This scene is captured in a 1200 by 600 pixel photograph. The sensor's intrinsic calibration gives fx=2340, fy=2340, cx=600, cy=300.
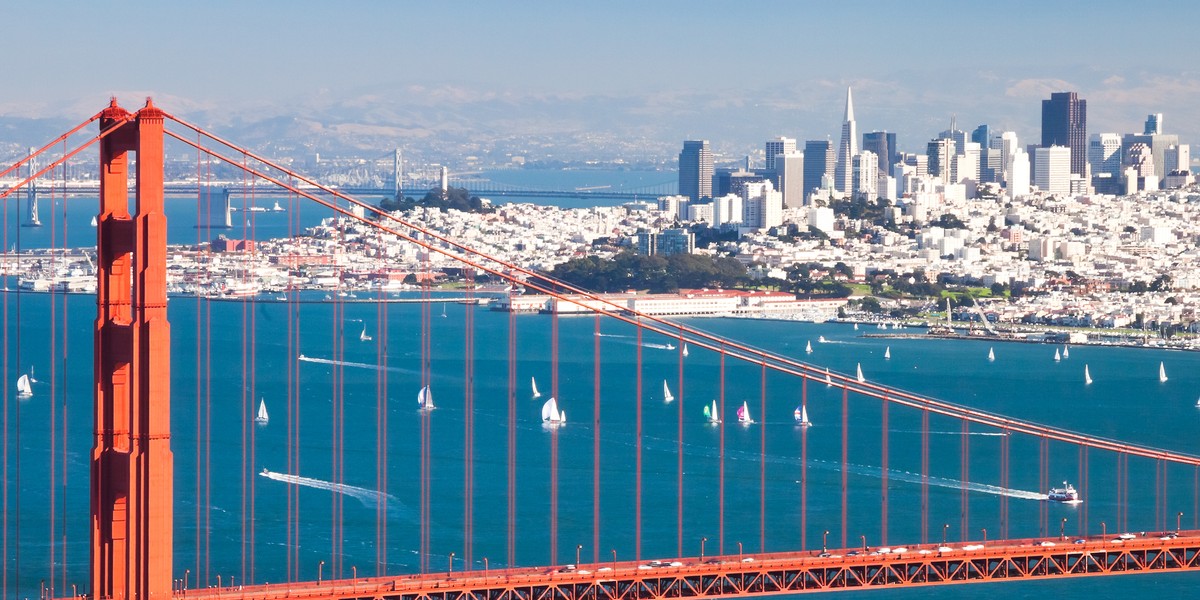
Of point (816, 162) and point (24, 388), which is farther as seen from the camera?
point (816, 162)

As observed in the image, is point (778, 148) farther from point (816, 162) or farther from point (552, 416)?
point (552, 416)

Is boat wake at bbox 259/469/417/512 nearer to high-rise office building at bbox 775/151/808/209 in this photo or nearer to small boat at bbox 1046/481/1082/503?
small boat at bbox 1046/481/1082/503

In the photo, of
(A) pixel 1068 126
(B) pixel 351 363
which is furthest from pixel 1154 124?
(B) pixel 351 363

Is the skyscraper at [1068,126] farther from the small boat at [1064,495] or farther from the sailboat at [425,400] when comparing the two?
the small boat at [1064,495]

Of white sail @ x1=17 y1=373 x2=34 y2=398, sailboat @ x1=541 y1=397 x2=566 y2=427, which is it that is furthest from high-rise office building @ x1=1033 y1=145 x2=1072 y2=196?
white sail @ x1=17 y1=373 x2=34 y2=398

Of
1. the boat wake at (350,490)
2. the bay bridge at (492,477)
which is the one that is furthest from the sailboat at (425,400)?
the boat wake at (350,490)
